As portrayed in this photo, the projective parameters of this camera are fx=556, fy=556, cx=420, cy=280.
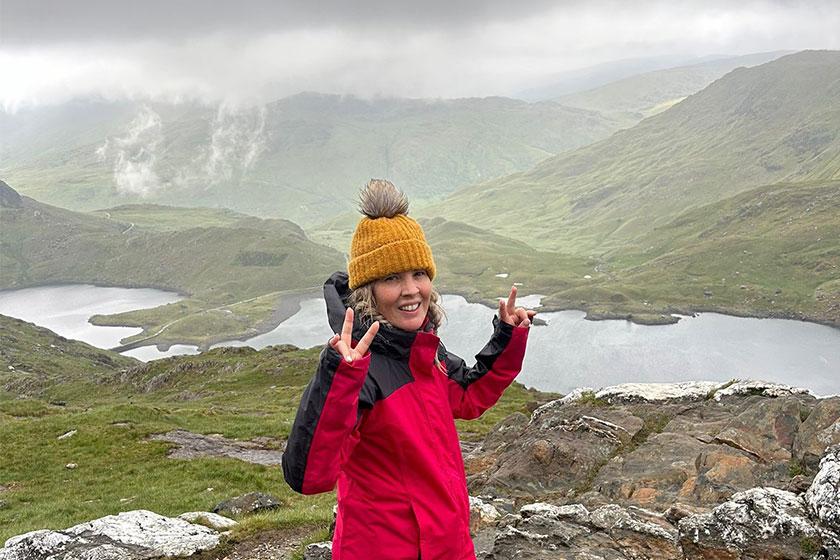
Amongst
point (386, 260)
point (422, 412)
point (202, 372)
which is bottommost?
point (202, 372)

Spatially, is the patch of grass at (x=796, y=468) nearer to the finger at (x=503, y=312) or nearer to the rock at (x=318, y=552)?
the finger at (x=503, y=312)

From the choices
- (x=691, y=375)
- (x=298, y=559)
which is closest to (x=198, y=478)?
(x=298, y=559)

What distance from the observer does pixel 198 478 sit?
2723 centimetres

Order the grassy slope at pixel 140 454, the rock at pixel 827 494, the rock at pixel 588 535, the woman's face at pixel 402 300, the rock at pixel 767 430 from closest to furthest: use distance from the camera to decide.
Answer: the woman's face at pixel 402 300, the rock at pixel 827 494, the rock at pixel 588 535, the rock at pixel 767 430, the grassy slope at pixel 140 454

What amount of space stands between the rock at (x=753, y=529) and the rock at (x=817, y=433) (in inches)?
135

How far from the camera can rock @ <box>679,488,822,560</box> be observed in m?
9.31

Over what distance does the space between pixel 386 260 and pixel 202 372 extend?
88.4 meters

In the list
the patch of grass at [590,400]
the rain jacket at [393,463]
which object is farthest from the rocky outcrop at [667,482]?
the rain jacket at [393,463]

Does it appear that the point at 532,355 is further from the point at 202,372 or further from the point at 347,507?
the point at 347,507

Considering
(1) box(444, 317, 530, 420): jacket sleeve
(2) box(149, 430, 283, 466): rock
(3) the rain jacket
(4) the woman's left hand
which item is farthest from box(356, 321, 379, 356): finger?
(2) box(149, 430, 283, 466): rock

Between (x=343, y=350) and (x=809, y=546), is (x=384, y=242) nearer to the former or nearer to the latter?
(x=343, y=350)

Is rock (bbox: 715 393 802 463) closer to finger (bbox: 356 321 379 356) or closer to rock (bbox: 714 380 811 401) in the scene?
rock (bbox: 714 380 811 401)

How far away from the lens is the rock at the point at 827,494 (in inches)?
361

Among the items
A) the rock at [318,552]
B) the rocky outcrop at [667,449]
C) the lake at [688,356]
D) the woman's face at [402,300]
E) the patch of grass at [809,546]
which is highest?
the woman's face at [402,300]
